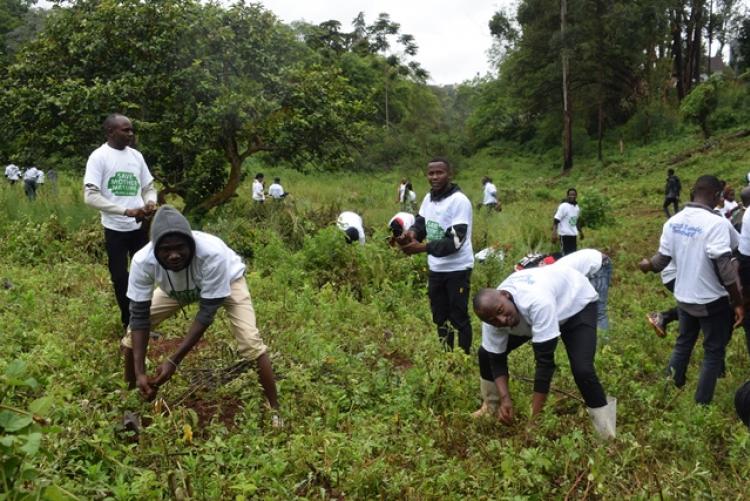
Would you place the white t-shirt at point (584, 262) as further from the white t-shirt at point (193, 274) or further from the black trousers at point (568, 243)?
the black trousers at point (568, 243)


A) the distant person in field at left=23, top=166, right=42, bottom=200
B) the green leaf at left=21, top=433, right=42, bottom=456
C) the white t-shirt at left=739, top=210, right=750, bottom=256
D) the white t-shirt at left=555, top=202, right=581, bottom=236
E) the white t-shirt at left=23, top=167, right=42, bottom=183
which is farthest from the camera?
the white t-shirt at left=23, top=167, right=42, bottom=183

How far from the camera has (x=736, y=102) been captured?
26.6 metres

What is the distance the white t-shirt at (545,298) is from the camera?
3648mm

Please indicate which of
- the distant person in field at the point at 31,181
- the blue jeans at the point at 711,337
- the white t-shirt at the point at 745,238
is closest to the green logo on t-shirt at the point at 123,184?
the blue jeans at the point at 711,337

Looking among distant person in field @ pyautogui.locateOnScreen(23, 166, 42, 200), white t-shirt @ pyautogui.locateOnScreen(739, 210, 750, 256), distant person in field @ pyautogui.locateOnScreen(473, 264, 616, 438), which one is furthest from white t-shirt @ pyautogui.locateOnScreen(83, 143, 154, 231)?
distant person in field @ pyautogui.locateOnScreen(23, 166, 42, 200)

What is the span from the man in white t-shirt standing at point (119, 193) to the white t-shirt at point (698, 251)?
391 centimetres

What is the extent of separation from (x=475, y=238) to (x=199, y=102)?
5.08 meters

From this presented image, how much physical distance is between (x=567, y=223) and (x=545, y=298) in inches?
281

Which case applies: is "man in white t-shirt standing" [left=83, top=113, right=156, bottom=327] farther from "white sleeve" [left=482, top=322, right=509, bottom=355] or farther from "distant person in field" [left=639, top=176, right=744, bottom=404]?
"distant person in field" [left=639, top=176, right=744, bottom=404]

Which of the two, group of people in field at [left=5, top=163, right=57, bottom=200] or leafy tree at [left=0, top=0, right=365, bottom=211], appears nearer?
leafy tree at [left=0, top=0, right=365, bottom=211]

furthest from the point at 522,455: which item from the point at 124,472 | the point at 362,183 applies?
the point at 362,183

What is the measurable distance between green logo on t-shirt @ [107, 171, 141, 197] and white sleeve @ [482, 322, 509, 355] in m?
2.88

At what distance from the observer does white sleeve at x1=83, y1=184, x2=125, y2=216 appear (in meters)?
4.70

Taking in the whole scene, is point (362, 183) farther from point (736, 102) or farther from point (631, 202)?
point (736, 102)
